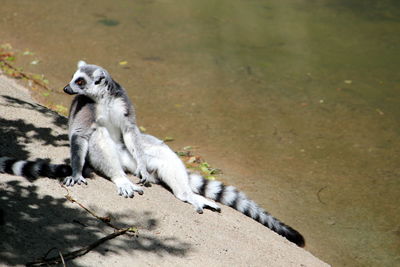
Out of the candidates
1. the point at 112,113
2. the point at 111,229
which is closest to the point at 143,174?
the point at 112,113

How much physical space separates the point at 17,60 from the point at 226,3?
235 inches

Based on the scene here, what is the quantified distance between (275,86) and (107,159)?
524 cm

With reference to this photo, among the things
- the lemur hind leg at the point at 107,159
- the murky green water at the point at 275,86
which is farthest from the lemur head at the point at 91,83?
the murky green water at the point at 275,86

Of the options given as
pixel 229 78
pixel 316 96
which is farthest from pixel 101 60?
pixel 316 96

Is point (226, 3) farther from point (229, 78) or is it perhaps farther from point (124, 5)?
point (229, 78)

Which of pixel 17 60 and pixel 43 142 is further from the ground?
pixel 43 142

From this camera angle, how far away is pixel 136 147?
234 inches

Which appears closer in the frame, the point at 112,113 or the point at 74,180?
the point at 74,180

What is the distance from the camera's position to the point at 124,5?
45.6 ft

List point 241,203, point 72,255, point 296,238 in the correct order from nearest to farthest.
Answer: point 72,255, point 296,238, point 241,203

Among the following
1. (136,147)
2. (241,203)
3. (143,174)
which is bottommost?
(241,203)

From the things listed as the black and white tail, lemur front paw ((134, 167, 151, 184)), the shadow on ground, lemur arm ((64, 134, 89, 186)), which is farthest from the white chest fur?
the shadow on ground

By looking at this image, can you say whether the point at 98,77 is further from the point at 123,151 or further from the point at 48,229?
the point at 48,229

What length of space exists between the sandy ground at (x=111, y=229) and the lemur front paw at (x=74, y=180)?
6 cm
